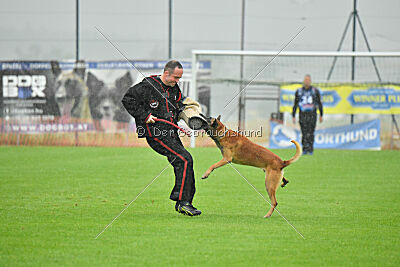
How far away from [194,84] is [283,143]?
3295mm

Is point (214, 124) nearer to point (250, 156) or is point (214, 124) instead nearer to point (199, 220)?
point (250, 156)

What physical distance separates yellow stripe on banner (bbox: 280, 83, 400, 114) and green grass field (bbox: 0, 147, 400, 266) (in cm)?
668

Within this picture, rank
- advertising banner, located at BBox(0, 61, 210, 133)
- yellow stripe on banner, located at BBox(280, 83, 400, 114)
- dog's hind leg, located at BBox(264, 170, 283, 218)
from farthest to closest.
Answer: advertising banner, located at BBox(0, 61, 210, 133), yellow stripe on banner, located at BBox(280, 83, 400, 114), dog's hind leg, located at BBox(264, 170, 283, 218)

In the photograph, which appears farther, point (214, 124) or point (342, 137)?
point (342, 137)

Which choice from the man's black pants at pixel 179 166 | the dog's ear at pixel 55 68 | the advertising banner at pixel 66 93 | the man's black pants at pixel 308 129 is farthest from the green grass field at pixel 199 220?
the dog's ear at pixel 55 68

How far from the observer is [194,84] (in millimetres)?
18531

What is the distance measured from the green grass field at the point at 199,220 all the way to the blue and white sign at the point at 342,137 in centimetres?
628

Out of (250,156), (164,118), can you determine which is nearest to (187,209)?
(250,156)

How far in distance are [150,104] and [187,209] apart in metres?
1.24

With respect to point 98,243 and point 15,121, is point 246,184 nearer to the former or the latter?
point 98,243

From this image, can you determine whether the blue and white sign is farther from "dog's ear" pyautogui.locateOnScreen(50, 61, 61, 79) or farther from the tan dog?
the tan dog

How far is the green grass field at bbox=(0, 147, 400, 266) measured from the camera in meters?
5.07

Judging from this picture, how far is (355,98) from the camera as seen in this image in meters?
19.2

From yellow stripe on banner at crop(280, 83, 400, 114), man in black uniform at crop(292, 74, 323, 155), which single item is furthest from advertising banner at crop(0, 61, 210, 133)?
man in black uniform at crop(292, 74, 323, 155)
